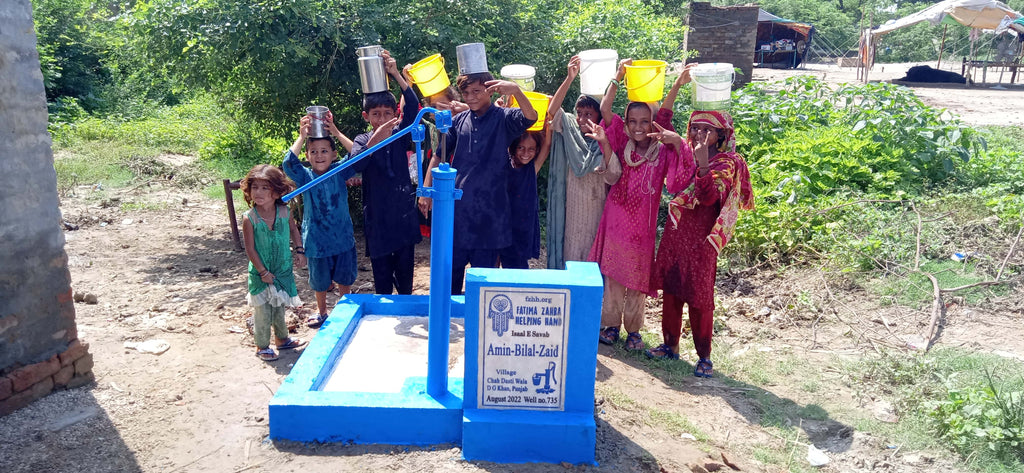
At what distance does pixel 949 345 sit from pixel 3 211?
514 centimetres

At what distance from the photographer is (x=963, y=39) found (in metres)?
27.1

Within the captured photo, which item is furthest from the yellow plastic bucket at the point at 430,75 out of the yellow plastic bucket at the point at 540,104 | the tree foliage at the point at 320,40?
the tree foliage at the point at 320,40

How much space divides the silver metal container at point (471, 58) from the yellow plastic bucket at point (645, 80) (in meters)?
0.80

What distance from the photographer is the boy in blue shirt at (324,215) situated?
13.8ft

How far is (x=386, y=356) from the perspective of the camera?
3662 millimetres

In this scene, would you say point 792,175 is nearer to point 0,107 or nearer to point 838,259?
point 838,259

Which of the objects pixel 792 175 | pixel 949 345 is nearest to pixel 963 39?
pixel 792 175

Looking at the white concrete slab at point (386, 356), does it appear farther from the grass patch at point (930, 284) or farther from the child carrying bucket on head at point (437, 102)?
the grass patch at point (930, 284)

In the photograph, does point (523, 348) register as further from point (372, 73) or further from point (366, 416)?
point (372, 73)

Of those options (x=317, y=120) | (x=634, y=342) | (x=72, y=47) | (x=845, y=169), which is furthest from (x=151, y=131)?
(x=845, y=169)

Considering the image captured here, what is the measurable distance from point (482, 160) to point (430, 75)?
745mm

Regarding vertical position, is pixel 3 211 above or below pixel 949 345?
above

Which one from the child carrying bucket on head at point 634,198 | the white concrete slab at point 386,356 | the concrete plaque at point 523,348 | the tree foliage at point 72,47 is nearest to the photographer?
the concrete plaque at point 523,348

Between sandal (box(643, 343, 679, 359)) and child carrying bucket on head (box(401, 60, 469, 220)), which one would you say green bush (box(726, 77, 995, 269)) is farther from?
child carrying bucket on head (box(401, 60, 469, 220))
